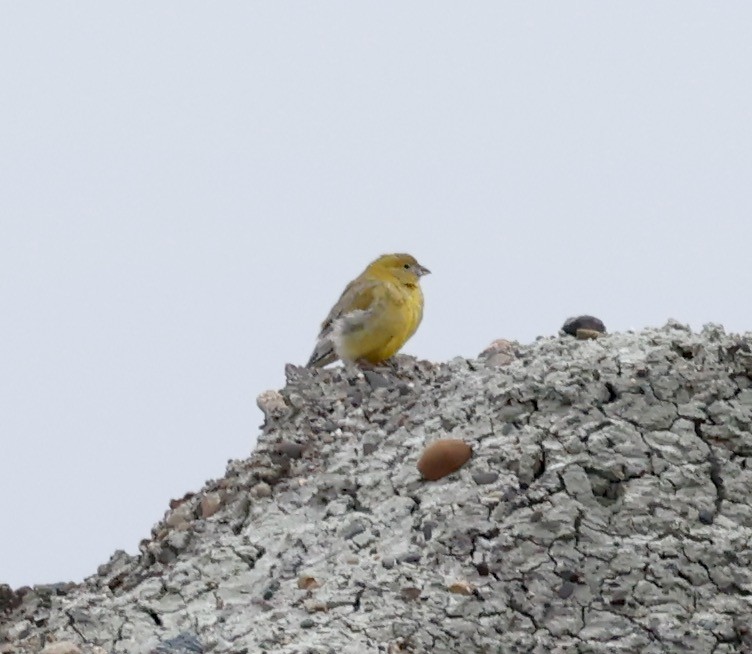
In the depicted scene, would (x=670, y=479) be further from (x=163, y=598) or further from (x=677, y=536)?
(x=163, y=598)

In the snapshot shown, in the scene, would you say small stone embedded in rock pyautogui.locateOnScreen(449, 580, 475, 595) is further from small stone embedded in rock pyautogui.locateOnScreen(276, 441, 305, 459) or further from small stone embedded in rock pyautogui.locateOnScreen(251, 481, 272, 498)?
small stone embedded in rock pyautogui.locateOnScreen(276, 441, 305, 459)

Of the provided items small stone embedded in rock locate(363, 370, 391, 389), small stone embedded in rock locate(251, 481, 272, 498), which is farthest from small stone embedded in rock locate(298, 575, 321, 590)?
small stone embedded in rock locate(363, 370, 391, 389)

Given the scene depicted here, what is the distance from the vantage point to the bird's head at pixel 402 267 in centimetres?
953

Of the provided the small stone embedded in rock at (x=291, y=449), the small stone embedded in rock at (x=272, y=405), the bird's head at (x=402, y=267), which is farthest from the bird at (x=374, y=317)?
the small stone embedded in rock at (x=291, y=449)

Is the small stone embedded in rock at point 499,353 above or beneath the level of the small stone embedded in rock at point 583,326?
beneath

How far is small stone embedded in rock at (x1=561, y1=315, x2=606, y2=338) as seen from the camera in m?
8.42

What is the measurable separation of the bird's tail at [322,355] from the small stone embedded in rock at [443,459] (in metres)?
2.01

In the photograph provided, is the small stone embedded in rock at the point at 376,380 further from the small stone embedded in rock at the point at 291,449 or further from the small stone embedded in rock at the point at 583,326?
the small stone embedded in rock at the point at 583,326

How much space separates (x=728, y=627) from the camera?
6582mm

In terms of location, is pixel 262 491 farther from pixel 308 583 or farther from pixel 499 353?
pixel 499 353

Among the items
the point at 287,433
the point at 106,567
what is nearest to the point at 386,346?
the point at 287,433

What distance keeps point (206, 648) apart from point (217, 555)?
0.65 m

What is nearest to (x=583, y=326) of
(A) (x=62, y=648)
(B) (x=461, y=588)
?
(B) (x=461, y=588)

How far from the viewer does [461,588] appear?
668cm
